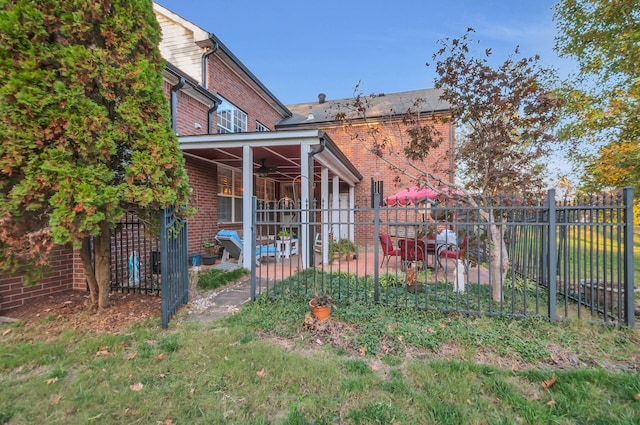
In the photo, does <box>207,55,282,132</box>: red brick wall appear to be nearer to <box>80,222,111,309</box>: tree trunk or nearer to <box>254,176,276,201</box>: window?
<box>254,176,276,201</box>: window

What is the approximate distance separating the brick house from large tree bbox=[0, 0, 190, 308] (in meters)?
2.01

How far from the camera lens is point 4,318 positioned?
3795 mm

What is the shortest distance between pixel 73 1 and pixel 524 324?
6.53 m

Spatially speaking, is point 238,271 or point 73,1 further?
point 238,271

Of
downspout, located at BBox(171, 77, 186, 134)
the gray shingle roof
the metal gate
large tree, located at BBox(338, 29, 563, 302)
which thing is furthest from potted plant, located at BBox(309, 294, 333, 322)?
the gray shingle roof

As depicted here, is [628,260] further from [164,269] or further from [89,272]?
[89,272]

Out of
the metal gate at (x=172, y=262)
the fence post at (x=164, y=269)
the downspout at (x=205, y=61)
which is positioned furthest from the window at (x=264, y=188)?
the fence post at (x=164, y=269)

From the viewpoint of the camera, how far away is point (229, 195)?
9734mm

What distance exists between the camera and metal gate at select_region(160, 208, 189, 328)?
144 inches

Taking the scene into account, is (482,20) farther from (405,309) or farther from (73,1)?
(73,1)

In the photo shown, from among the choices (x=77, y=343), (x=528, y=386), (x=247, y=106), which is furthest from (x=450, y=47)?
(x=247, y=106)

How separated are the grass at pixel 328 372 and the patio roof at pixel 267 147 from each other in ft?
13.1

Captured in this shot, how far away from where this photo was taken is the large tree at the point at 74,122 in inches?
114

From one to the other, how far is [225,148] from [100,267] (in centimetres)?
398
